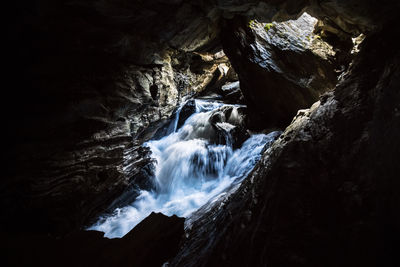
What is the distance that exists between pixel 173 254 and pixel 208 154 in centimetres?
581

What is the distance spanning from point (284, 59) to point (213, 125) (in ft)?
16.0

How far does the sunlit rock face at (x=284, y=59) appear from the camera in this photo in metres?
7.52

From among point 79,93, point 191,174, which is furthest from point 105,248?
point 191,174

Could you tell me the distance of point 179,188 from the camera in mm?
7953

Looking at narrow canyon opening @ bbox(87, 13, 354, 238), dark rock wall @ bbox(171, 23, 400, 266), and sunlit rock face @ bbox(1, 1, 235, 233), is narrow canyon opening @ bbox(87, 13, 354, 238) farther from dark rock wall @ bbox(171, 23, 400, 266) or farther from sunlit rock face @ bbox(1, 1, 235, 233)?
dark rock wall @ bbox(171, 23, 400, 266)

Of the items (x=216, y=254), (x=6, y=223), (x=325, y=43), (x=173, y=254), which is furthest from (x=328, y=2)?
(x=6, y=223)

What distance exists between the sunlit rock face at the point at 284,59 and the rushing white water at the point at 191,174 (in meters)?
2.10

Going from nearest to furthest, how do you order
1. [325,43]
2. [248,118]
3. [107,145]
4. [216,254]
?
[216,254]
[107,145]
[325,43]
[248,118]

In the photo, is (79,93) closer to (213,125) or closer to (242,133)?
(213,125)

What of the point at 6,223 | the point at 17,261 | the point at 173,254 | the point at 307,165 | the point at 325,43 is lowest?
the point at 173,254

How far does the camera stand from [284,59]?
310 inches

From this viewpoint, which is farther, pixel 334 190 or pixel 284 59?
pixel 284 59

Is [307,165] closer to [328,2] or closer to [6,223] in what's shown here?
[328,2]

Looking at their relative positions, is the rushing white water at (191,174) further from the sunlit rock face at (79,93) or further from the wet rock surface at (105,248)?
the wet rock surface at (105,248)
